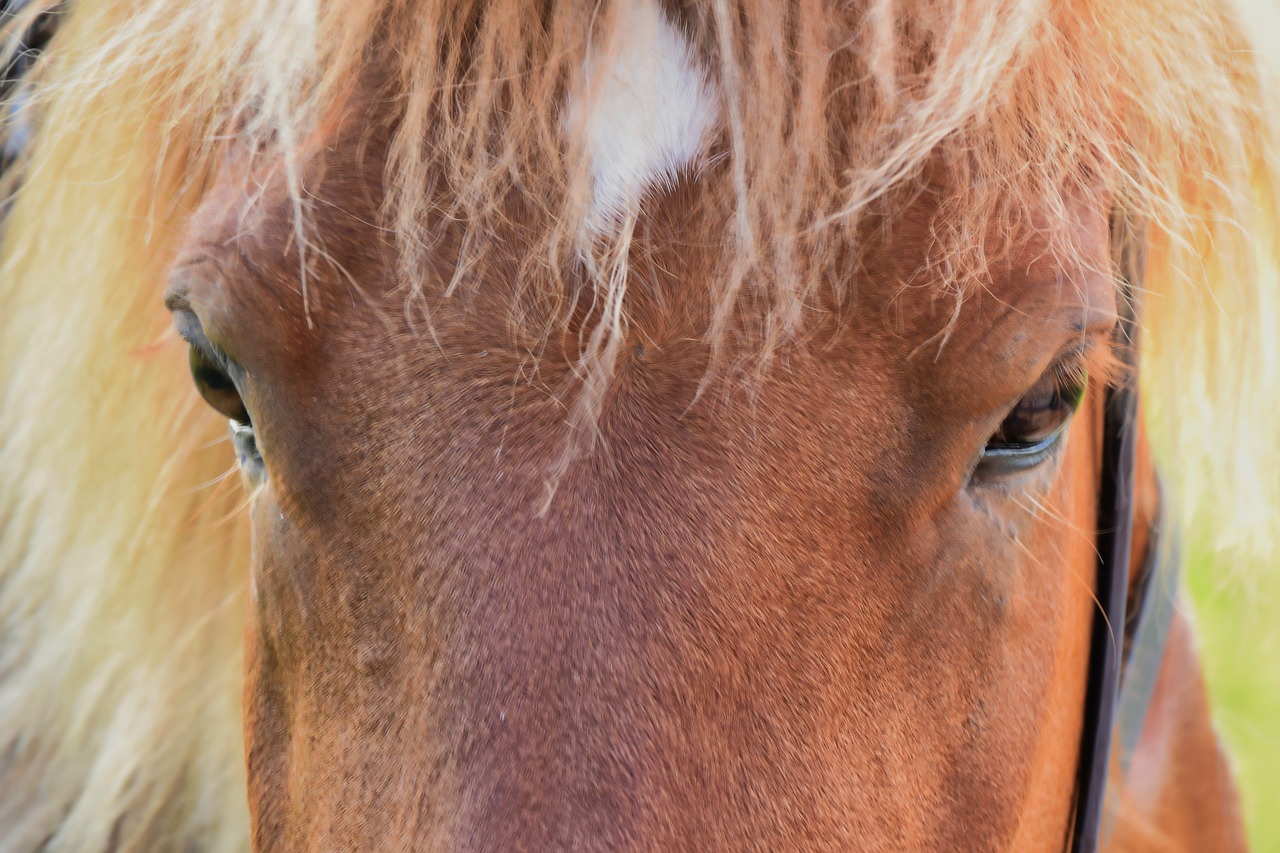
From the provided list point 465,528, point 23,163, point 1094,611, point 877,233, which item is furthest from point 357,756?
point 23,163

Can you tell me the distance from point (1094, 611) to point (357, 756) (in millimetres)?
714

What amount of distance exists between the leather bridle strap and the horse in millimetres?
156

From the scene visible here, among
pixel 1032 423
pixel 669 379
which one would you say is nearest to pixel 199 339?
pixel 669 379

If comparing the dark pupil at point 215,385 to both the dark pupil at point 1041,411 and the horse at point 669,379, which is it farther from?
the dark pupil at point 1041,411

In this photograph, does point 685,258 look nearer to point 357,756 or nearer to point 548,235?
point 548,235

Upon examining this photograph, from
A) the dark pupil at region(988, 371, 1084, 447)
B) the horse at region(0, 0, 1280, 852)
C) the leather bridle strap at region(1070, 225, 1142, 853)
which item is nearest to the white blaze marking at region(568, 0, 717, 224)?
the horse at region(0, 0, 1280, 852)

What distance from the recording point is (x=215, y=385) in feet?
2.89

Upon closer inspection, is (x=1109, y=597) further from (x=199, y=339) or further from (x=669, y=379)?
(x=199, y=339)

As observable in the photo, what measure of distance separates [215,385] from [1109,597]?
0.82 meters

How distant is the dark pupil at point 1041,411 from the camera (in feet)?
2.65

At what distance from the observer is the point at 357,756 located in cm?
75

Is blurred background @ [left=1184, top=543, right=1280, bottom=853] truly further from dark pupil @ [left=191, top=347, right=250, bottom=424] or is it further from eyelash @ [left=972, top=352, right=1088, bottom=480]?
dark pupil @ [left=191, top=347, right=250, bottom=424]

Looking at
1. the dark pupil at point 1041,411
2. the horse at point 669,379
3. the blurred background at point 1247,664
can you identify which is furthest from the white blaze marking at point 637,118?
the blurred background at point 1247,664

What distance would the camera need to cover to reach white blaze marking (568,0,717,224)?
72cm
